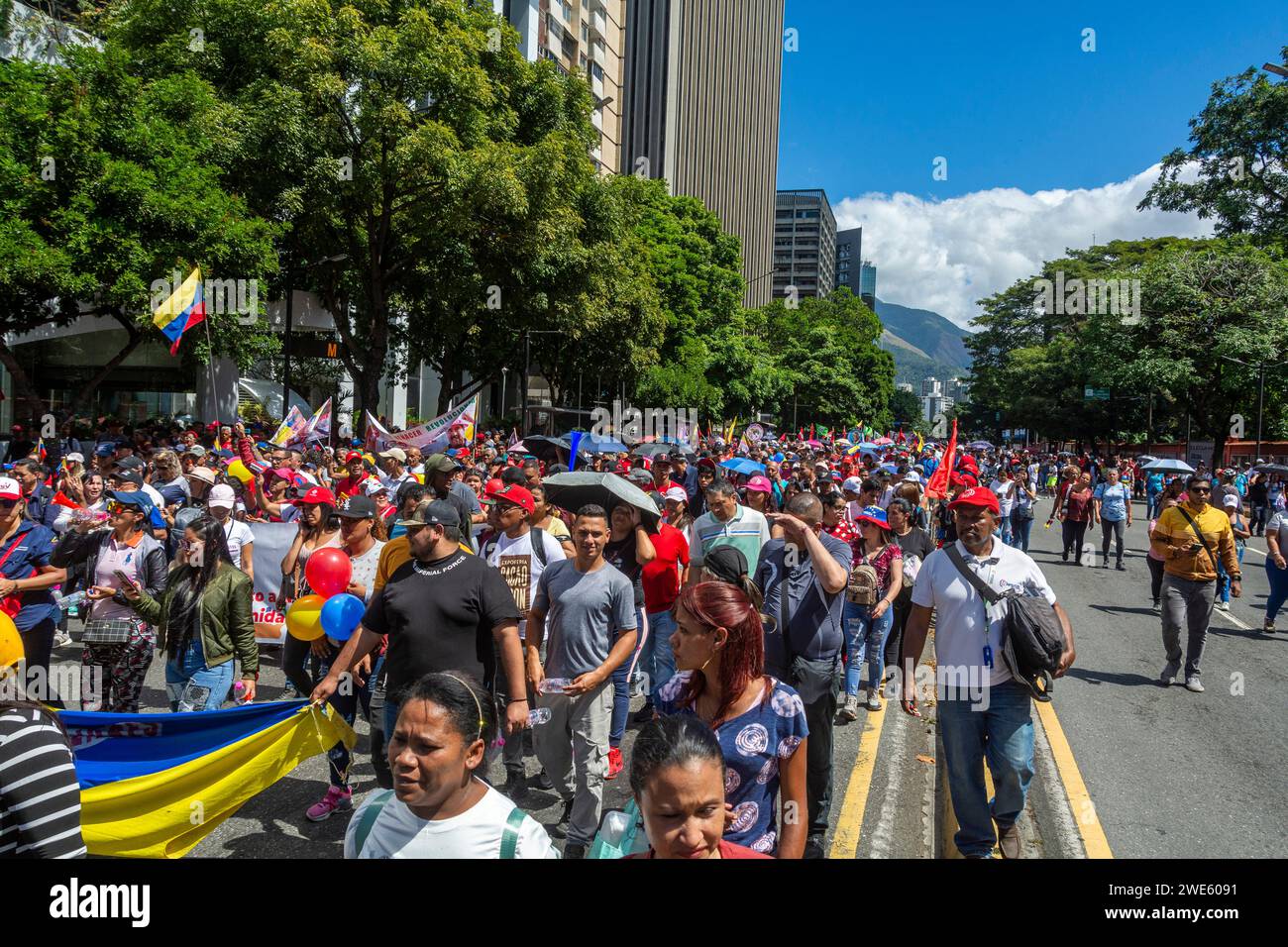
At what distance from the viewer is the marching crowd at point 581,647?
7.56 ft

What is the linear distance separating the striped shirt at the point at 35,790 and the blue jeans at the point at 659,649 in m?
3.81

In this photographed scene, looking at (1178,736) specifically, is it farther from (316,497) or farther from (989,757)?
(316,497)

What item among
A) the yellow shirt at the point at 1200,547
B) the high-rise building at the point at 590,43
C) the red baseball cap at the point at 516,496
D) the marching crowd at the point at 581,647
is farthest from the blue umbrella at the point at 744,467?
the high-rise building at the point at 590,43

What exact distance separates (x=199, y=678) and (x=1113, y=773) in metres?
5.72

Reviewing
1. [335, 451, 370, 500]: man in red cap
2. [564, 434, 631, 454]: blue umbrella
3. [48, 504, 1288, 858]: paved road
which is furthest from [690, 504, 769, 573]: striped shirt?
[564, 434, 631, 454]: blue umbrella

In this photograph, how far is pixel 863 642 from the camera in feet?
23.2

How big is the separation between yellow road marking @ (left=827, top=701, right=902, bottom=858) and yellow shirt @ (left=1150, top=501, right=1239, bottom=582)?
10.6 feet

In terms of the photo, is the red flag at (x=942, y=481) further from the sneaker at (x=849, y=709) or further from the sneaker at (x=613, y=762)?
the sneaker at (x=613, y=762)

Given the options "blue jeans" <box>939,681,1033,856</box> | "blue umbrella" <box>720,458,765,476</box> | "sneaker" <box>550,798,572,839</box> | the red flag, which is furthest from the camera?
the red flag

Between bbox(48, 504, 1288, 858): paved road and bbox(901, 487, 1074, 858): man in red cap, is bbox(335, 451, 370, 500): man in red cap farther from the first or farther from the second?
bbox(901, 487, 1074, 858): man in red cap

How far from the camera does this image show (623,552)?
5.50m

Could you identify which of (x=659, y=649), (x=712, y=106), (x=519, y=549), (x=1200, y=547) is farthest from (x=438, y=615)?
(x=712, y=106)

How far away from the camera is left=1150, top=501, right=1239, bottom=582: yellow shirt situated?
7781 mm
